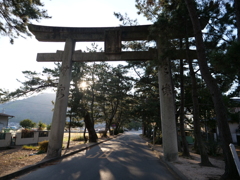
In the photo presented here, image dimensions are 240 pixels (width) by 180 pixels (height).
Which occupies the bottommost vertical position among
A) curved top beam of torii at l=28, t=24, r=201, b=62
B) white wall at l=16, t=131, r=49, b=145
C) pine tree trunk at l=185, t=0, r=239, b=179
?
white wall at l=16, t=131, r=49, b=145

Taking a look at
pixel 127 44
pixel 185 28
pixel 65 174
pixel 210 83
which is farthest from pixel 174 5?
pixel 65 174

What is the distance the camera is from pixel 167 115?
8.35 meters

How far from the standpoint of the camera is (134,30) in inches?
375

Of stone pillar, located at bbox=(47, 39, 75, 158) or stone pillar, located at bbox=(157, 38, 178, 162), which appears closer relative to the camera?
stone pillar, located at bbox=(157, 38, 178, 162)

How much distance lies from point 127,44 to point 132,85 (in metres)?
6.93

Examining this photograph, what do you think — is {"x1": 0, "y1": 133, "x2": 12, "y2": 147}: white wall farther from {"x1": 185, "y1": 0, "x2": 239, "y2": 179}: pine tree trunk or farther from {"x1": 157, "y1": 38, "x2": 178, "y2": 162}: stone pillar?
{"x1": 185, "y1": 0, "x2": 239, "y2": 179}: pine tree trunk

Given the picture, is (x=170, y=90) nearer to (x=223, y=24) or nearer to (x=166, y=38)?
(x=166, y=38)

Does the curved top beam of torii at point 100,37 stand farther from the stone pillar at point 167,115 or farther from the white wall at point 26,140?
the white wall at point 26,140

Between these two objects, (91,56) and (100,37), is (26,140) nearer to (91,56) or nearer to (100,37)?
(91,56)

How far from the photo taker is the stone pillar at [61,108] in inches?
345

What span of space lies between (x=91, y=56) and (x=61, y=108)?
12.1ft

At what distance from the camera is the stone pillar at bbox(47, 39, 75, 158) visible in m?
8.77

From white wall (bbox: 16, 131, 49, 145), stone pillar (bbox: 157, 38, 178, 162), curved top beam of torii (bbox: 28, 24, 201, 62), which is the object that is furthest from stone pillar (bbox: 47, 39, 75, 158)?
white wall (bbox: 16, 131, 49, 145)

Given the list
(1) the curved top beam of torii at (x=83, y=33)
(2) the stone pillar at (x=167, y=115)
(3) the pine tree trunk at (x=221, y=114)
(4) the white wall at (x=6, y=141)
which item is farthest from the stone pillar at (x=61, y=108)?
(4) the white wall at (x=6, y=141)
